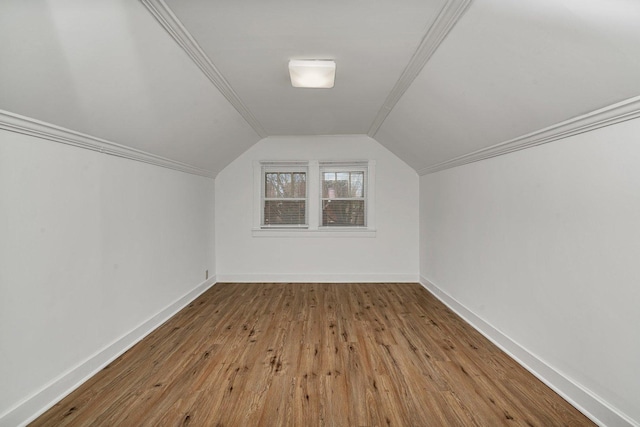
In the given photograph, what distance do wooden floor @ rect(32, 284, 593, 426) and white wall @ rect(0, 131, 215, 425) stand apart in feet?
0.63

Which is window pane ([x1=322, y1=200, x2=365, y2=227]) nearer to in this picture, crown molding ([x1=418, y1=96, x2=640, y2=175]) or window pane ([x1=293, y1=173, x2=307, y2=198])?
window pane ([x1=293, y1=173, x2=307, y2=198])

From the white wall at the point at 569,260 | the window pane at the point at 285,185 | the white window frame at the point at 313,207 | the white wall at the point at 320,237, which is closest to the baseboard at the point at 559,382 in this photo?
the white wall at the point at 569,260

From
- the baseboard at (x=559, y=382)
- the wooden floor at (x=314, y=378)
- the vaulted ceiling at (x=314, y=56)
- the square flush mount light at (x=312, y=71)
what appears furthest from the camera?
the square flush mount light at (x=312, y=71)

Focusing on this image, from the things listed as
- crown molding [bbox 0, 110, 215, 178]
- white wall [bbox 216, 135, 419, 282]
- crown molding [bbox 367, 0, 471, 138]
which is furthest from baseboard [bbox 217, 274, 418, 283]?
crown molding [bbox 367, 0, 471, 138]

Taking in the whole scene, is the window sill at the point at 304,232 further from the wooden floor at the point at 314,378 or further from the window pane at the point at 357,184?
the wooden floor at the point at 314,378

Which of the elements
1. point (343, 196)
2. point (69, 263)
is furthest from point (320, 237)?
point (69, 263)

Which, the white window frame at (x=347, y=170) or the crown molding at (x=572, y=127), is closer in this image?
the crown molding at (x=572, y=127)

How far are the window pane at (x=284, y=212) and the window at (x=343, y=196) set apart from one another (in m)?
0.39

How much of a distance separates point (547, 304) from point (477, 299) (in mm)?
974

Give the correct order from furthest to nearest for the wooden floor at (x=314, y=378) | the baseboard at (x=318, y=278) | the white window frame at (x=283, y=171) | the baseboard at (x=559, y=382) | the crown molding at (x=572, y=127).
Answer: the white window frame at (x=283, y=171), the baseboard at (x=318, y=278), the wooden floor at (x=314, y=378), the baseboard at (x=559, y=382), the crown molding at (x=572, y=127)

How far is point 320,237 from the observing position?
495cm

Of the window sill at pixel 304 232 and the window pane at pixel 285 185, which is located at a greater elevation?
the window pane at pixel 285 185

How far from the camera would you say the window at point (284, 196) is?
506 cm

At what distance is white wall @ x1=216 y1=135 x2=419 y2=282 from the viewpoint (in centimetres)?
492
